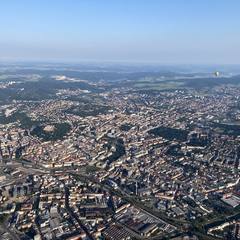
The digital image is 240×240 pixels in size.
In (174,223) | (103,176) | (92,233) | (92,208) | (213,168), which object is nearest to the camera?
(92,233)

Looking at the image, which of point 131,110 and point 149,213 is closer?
point 149,213

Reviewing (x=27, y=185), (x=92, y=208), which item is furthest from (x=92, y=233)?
(x=27, y=185)

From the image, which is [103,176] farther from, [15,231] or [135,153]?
[15,231]

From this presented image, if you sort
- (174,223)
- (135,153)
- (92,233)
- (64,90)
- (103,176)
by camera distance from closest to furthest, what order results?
(92,233) → (174,223) → (103,176) → (135,153) → (64,90)

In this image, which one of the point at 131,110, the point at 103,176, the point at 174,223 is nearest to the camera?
the point at 174,223

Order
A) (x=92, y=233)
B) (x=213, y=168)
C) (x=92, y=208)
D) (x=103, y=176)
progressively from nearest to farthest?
(x=92, y=233) → (x=92, y=208) → (x=103, y=176) → (x=213, y=168)

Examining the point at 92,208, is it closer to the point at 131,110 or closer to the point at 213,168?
the point at 213,168

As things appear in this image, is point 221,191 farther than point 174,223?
Yes

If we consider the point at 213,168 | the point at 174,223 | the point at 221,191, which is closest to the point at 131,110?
the point at 213,168
